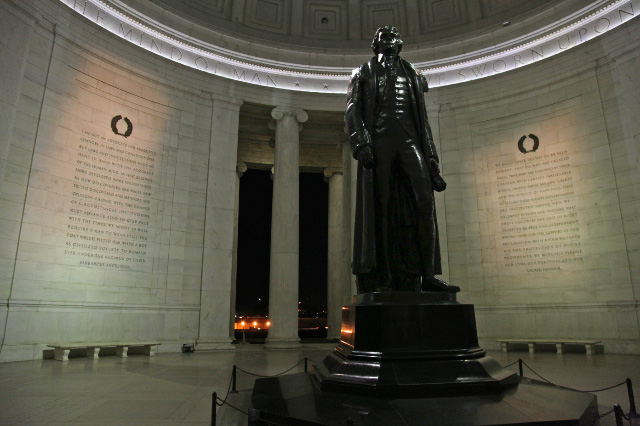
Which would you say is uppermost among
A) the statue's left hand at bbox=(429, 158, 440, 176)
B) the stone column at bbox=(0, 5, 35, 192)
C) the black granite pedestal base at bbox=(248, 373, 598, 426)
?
the stone column at bbox=(0, 5, 35, 192)

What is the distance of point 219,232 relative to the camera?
16094 millimetres

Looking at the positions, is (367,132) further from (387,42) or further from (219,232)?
(219,232)

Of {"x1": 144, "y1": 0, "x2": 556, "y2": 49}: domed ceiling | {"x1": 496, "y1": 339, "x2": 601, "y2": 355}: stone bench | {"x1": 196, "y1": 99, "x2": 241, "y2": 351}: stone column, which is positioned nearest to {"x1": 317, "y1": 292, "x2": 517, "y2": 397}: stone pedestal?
{"x1": 496, "y1": 339, "x2": 601, "y2": 355}: stone bench

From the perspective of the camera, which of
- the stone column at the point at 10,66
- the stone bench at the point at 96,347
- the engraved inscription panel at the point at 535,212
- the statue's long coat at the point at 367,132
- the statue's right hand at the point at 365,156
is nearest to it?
the statue's right hand at the point at 365,156

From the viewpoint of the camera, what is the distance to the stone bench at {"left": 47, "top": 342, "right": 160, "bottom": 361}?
1128 centimetres

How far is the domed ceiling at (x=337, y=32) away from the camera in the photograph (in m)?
15.6

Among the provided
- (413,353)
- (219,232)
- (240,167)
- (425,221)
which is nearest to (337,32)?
(240,167)

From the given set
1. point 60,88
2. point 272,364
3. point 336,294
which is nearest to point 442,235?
point 336,294

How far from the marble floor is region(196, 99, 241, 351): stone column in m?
2.99

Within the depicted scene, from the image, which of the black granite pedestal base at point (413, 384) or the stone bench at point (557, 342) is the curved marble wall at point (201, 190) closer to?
the stone bench at point (557, 342)

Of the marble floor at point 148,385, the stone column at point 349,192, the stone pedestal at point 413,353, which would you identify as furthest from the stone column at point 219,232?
the stone pedestal at point 413,353

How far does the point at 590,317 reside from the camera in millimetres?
14055

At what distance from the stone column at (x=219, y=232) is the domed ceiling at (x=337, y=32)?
219 centimetres

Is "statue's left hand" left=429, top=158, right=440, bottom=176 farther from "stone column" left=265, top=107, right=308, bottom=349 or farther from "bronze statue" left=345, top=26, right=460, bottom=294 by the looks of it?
"stone column" left=265, top=107, right=308, bottom=349
